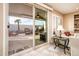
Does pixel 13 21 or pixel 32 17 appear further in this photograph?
pixel 32 17

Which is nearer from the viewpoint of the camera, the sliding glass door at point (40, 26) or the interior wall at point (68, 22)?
the interior wall at point (68, 22)

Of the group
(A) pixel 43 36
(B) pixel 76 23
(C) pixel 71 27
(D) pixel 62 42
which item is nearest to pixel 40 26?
(A) pixel 43 36

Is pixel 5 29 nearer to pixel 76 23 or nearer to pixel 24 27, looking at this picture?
pixel 24 27

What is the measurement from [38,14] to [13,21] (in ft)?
3.57

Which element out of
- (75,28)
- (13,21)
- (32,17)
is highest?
(32,17)

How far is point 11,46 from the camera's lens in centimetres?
227

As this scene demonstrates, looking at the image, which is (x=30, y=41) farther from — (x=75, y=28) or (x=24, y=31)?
(x=75, y=28)

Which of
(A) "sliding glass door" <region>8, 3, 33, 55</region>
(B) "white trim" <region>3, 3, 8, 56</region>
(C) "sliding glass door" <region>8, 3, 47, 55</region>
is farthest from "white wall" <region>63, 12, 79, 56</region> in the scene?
(B) "white trim" <region>3, 3, 8, 56</region>

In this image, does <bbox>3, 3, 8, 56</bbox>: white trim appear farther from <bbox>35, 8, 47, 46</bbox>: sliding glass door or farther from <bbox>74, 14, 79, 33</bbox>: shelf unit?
<bbox>74, 14, 79, 33</bbox>: shelf unit

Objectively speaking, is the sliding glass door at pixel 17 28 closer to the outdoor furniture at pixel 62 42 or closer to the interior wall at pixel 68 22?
the outdoor furniture at pixel 62 42

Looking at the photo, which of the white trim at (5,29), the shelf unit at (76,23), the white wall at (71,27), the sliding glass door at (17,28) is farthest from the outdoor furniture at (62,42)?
the white trim at (5,29)

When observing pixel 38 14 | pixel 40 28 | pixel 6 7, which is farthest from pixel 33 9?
pixel 6 7

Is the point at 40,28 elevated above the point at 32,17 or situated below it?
below

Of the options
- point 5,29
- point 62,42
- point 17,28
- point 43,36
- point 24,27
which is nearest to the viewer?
point 5,29
